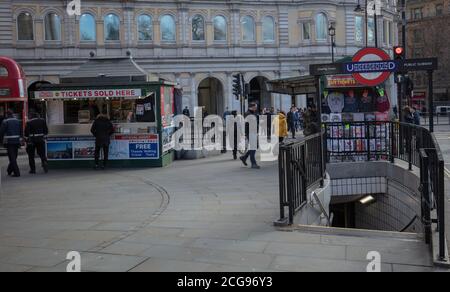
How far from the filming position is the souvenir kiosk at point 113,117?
16688 millimetres

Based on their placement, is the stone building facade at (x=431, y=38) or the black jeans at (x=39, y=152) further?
the stone building facade at (x=431, y=38)

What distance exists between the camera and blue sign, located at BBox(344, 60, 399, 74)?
1136 cm

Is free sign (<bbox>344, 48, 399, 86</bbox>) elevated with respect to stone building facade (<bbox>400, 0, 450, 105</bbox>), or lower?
lower

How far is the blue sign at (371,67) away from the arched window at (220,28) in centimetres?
3887

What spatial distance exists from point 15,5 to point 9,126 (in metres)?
32.2

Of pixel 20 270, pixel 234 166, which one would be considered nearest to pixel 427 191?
pixel 20 270

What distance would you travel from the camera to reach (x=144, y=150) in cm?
→ 1672

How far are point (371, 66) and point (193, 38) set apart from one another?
127ft

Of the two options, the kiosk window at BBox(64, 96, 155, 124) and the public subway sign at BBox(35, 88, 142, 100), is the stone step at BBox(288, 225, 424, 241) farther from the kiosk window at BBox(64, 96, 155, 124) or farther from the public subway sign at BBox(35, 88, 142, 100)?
the kiosk window at BBox(64, 96, 155, 124)

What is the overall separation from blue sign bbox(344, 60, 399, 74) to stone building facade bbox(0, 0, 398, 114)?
36832mm

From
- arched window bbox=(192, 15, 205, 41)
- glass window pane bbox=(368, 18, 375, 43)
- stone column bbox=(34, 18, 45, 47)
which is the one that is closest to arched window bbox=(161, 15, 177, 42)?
arched window bbox=(192, 15, 205, 41)

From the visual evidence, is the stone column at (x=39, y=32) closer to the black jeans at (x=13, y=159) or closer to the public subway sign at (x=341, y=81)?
the black jeans at (x=13, y=159)

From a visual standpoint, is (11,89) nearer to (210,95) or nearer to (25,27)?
(25,27)

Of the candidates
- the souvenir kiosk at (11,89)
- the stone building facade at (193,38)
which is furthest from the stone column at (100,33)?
the souvenir kiosk at (11,89)
